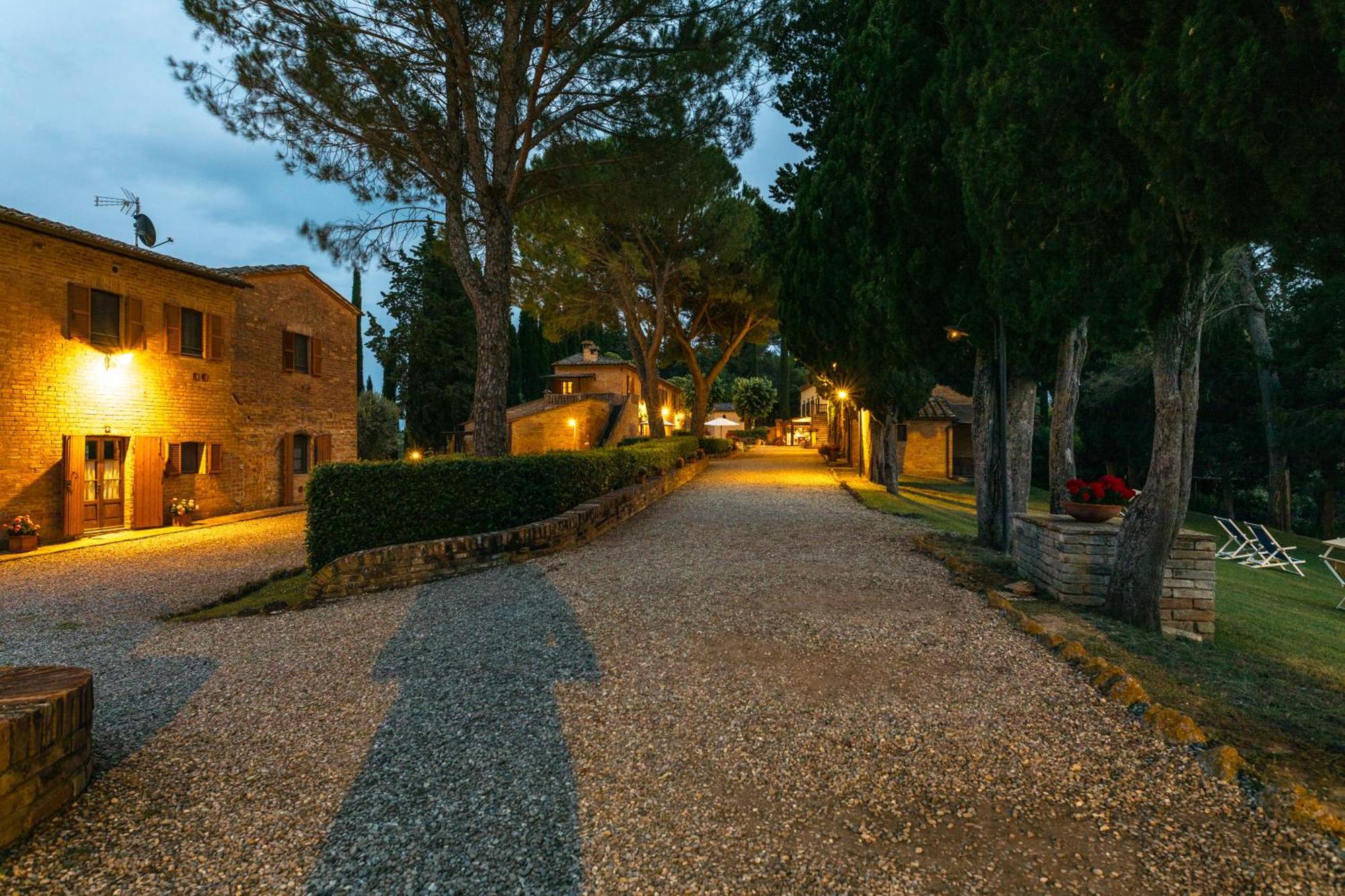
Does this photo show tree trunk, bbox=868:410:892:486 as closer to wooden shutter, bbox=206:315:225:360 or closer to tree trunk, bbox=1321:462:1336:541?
tree trunk, bbox=1321:462:1336:541

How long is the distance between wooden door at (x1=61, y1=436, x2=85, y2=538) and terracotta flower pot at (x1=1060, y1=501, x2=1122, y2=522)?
15546 millimetres

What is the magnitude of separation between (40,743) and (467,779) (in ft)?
5.67

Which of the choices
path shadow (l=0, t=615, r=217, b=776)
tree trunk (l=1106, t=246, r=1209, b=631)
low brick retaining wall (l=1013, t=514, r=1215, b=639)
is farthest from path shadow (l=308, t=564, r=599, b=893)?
tree trunk (l=1106, t=246, r=1209, b=631)

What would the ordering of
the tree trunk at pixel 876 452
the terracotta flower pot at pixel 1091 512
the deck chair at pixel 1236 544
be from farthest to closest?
the tree trunk at pixel 876 452 < the deck chair at pixel 1236 544 < the terracotta flower pot at pixel 1091 512

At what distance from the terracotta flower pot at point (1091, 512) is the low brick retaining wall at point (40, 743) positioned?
7.37 m

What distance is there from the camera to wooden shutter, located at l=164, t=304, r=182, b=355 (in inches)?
488

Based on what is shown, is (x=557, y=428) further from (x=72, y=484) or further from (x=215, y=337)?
(x=72, y=484)

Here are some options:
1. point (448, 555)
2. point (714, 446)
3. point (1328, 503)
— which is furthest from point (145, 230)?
point (1328, 503)

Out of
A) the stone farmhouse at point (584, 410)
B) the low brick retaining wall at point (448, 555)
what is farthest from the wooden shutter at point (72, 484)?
the stone farmhouse at point (584, 410)

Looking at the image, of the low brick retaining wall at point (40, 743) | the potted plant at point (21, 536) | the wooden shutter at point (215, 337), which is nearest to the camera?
the low brick retaining wall at point (40, 743)

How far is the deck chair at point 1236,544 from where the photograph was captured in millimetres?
11695

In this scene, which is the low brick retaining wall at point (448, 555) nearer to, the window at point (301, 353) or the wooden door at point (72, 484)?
the wooden door at point (72, 484)

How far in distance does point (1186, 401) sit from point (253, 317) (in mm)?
17692

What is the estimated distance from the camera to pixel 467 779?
9.27ft
